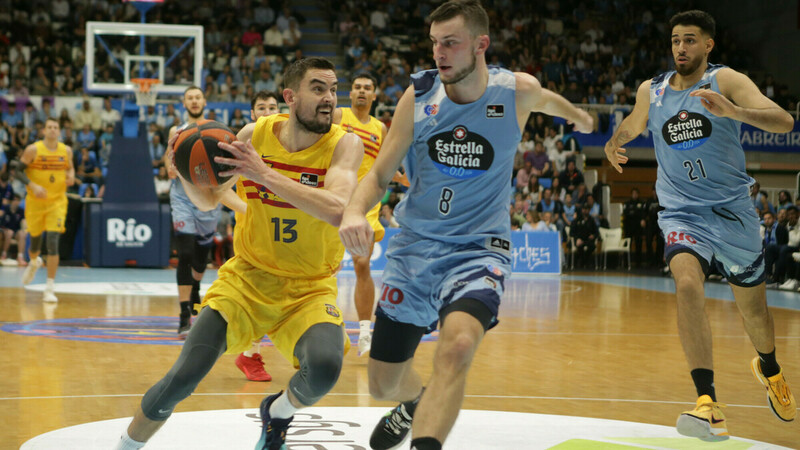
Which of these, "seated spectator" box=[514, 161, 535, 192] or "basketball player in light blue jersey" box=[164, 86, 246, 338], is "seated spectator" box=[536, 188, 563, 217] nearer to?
"seated spectator" box=[514, 161, 535, 192]

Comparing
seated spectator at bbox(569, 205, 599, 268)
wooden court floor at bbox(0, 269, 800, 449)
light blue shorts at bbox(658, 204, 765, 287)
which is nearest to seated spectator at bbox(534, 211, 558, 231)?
seated spectator at bbox(569, 205, 599, 268)

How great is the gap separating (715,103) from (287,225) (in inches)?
95.8

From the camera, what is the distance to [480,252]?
3.89 metres

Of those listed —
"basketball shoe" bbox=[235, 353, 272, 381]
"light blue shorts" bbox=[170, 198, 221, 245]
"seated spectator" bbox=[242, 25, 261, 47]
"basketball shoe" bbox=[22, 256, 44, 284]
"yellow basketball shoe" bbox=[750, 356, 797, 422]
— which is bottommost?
"basketball shoe" bbox=[22, 256, 44, 284]

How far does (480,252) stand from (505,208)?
0.28m

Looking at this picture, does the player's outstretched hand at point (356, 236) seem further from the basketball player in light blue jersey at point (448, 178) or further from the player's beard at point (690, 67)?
the player's beard at point (690, 67)

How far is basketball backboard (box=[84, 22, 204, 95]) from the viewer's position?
52.7ft

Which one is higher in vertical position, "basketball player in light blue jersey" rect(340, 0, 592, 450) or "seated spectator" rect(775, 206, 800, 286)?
"basketball player in light blue jersey" rect(340, 0, 592, 450)

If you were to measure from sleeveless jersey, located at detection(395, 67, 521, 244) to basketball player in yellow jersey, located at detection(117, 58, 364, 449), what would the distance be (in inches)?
17.4

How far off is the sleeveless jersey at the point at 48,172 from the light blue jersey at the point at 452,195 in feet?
28.7

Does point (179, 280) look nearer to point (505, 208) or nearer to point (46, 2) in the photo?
point (505, 208)

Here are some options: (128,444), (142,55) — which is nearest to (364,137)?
(128,444)

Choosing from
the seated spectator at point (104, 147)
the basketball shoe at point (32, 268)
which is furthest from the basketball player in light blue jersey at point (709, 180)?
the seated spectator at point (104, 147)

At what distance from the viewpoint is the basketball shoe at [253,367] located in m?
6.57
